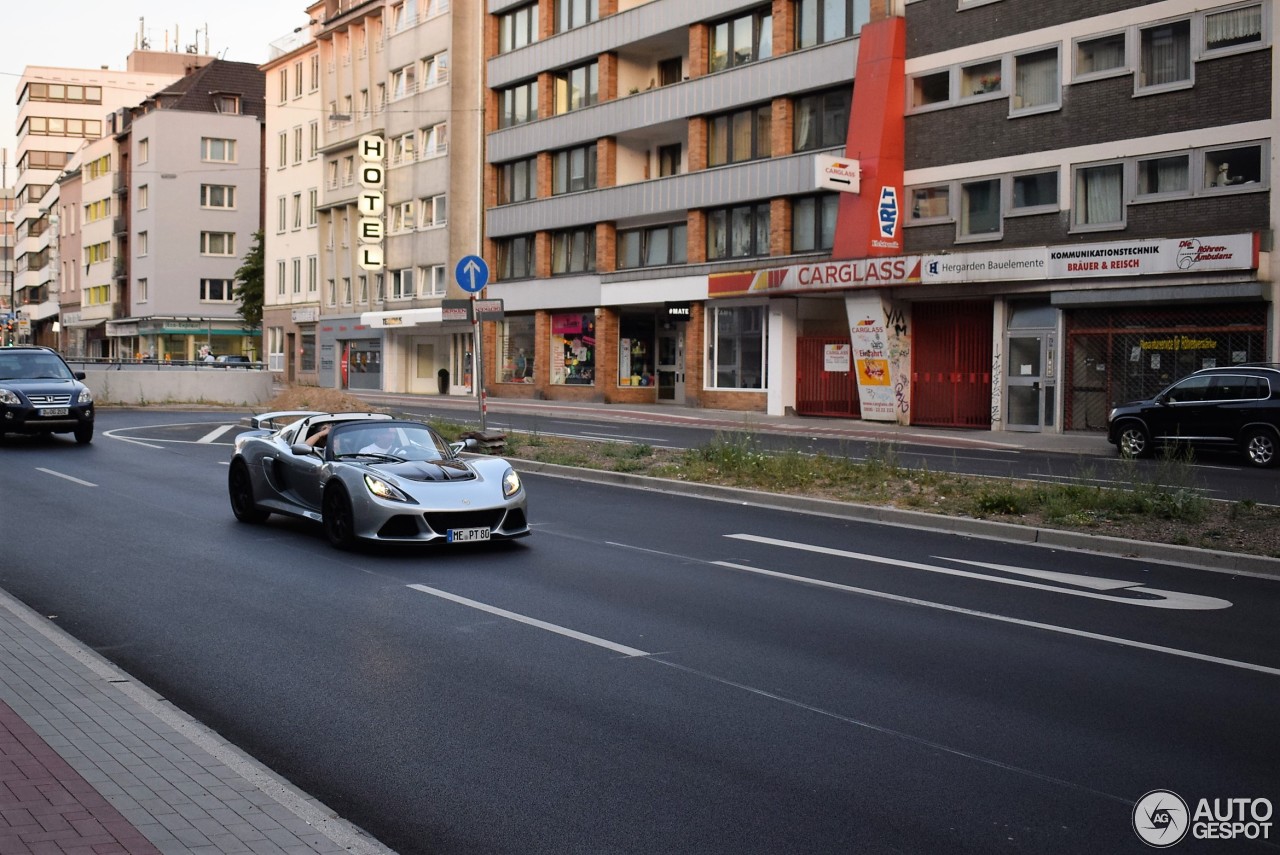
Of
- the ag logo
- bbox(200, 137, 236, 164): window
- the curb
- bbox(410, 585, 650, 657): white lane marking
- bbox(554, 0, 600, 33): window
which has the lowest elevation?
the ag logo

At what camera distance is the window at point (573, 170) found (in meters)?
47.7

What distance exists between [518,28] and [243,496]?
4252 cm

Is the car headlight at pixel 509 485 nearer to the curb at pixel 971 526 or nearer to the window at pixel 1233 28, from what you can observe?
the curb at pixel 971 526

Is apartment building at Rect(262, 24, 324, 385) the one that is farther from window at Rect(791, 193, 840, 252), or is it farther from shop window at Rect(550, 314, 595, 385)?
window at Rect(791, 193, 840, 252)

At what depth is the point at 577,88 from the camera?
4872cm

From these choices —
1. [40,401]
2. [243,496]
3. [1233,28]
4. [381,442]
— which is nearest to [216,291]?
[40,401]

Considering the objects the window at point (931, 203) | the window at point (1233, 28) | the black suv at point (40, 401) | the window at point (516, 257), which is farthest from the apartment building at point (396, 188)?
the window at point (1233, 28)

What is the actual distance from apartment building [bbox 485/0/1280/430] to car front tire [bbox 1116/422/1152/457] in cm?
445

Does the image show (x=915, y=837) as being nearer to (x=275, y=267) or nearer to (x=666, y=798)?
(x=666, y=798)

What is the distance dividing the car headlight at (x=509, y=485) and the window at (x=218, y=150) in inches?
3176

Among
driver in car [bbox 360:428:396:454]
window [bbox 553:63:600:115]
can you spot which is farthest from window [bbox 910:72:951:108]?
driver in car [bbox 360:428:396:454]

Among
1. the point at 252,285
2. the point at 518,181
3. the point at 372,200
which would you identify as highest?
the point at 372,200

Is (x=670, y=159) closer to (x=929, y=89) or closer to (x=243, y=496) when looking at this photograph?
(x=929, y=89)

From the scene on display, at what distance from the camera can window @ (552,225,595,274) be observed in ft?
157
